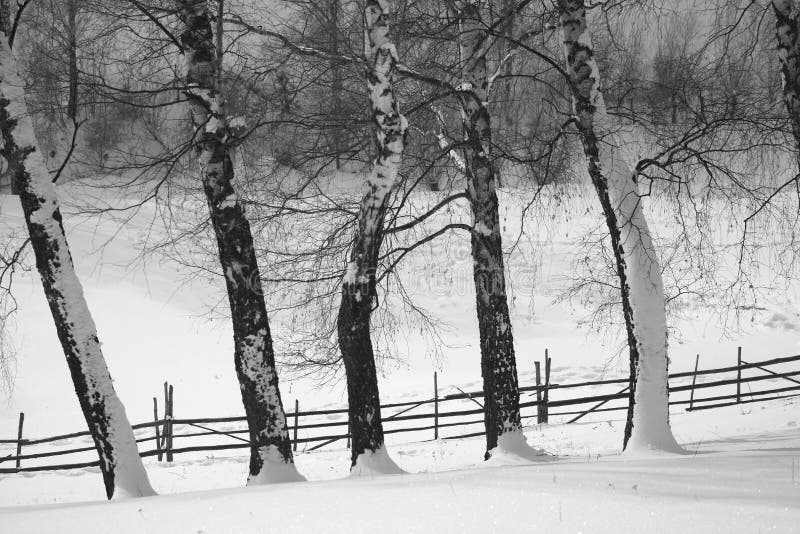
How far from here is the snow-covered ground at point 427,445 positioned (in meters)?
4.88

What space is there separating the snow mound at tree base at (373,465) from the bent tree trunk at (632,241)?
115 inches

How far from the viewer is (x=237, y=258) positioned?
24.7 ft

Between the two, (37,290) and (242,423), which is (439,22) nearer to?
(242,423)

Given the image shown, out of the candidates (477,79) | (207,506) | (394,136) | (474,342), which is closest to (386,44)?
(394,136)

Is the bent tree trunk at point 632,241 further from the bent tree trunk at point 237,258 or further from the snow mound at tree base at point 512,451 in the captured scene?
the bent tree trunk at point 237,258

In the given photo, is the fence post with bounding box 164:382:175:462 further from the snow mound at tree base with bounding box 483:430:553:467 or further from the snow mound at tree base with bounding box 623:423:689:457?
the snow mound at tree base with bounding box 623:423:689:457

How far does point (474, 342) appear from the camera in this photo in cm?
2562

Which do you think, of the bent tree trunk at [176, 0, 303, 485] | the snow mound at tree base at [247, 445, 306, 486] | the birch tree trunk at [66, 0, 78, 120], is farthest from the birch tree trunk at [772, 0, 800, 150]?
the birch tree trunk at [66, 0, 78, 120]

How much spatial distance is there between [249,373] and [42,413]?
1467cm

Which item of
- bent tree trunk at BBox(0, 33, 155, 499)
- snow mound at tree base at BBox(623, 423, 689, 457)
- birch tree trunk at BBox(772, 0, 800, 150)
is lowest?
snow mound at tree base at BBox(623, 423, 689, 457)

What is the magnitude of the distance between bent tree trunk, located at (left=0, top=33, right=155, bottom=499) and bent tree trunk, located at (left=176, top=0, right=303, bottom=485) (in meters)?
1.28

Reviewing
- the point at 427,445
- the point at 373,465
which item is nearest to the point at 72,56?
the point at 373,465

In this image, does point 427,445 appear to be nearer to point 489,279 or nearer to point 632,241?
point 489,279

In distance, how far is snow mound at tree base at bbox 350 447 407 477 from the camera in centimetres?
749
